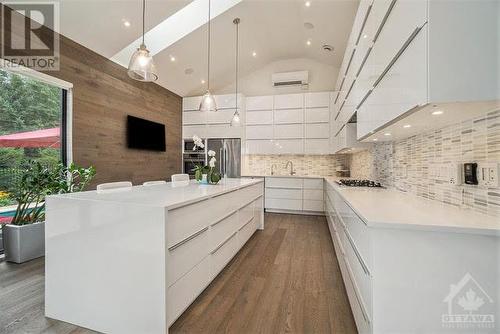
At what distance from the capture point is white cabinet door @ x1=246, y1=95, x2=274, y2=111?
17.8 ft

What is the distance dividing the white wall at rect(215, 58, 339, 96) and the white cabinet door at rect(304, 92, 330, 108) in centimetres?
33

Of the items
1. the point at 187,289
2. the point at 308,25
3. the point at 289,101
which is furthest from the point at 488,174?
the point at 289,101

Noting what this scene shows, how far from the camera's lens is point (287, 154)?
5.57 metres

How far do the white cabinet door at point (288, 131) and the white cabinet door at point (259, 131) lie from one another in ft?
0.47

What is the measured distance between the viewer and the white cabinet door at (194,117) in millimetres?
5668

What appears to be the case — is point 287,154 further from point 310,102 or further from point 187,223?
point 187,223

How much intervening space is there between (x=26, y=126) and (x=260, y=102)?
13.6 ft

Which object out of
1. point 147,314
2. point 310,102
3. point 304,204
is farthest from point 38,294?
point 310,102

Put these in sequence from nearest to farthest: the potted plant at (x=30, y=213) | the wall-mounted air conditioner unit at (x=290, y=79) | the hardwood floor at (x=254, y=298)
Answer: the hardwood floor at (x=254, y=298) → the potted plant at (x=30, y=213) → the wall-mounted air conditioner unit at (x=290, y=79)

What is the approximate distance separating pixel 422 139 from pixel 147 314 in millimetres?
2403

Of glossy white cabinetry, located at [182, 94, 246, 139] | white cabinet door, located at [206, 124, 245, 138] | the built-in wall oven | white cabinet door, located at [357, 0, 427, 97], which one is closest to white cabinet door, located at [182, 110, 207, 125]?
glossy white cabinetry, located at [182, 94, 246, 139]

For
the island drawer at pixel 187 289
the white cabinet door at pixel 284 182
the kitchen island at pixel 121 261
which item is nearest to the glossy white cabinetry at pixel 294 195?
the white cabinet door at pixel 284 182

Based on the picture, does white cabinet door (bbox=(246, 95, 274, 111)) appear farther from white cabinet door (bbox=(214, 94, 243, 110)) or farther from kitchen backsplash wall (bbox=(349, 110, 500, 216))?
kitchen backsplash wall (bbox=(349, 110, 500, 216))

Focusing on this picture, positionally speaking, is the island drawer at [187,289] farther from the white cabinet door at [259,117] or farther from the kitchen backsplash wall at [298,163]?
the white cabinet door at [259,117]
